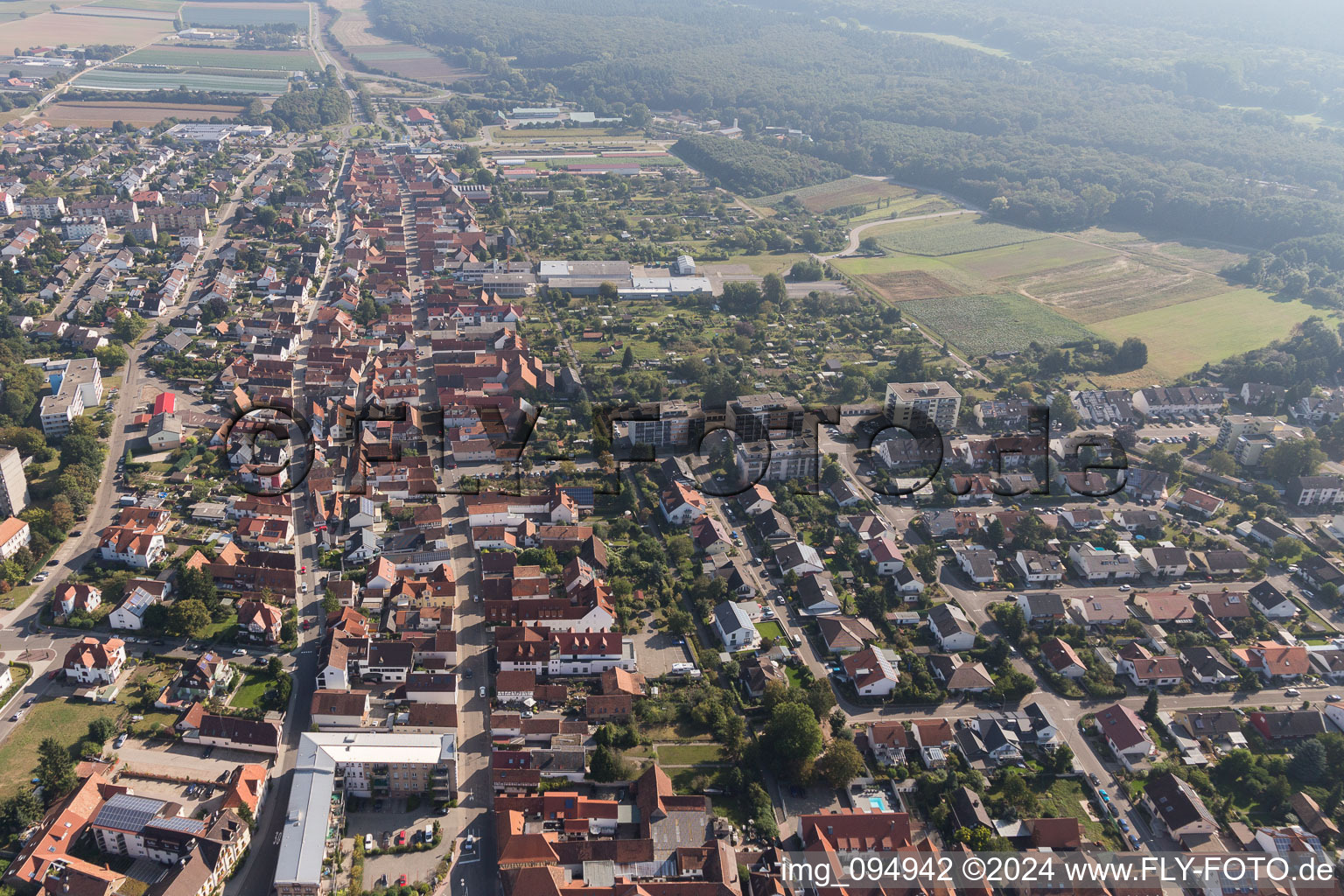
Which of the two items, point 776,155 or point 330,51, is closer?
point 776,155

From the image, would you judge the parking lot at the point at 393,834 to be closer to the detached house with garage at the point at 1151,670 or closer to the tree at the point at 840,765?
the tree at the point at 840,765

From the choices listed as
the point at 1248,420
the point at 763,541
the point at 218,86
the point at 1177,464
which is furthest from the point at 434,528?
the point at 218,86

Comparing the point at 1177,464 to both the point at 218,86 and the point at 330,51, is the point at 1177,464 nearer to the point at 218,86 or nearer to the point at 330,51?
the point at 218,86

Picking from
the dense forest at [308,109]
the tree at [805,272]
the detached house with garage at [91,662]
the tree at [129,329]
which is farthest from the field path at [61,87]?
the detached house with garage at [91,662]

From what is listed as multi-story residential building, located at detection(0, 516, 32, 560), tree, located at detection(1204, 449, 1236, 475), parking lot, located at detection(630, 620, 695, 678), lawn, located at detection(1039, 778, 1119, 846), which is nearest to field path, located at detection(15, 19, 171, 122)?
multi-story residential building, located at detection(0, 516, 32, 560)

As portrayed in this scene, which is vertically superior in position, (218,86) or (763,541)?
(218,86)

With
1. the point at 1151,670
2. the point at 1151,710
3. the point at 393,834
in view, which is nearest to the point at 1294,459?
the point at 1151,670

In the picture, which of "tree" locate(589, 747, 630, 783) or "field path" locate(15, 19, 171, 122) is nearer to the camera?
"tree" locate(589, 747, 630, 783)

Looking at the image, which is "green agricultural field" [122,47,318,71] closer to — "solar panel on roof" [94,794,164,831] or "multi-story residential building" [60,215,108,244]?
"multi-story residential building" [60,215,108,244]
